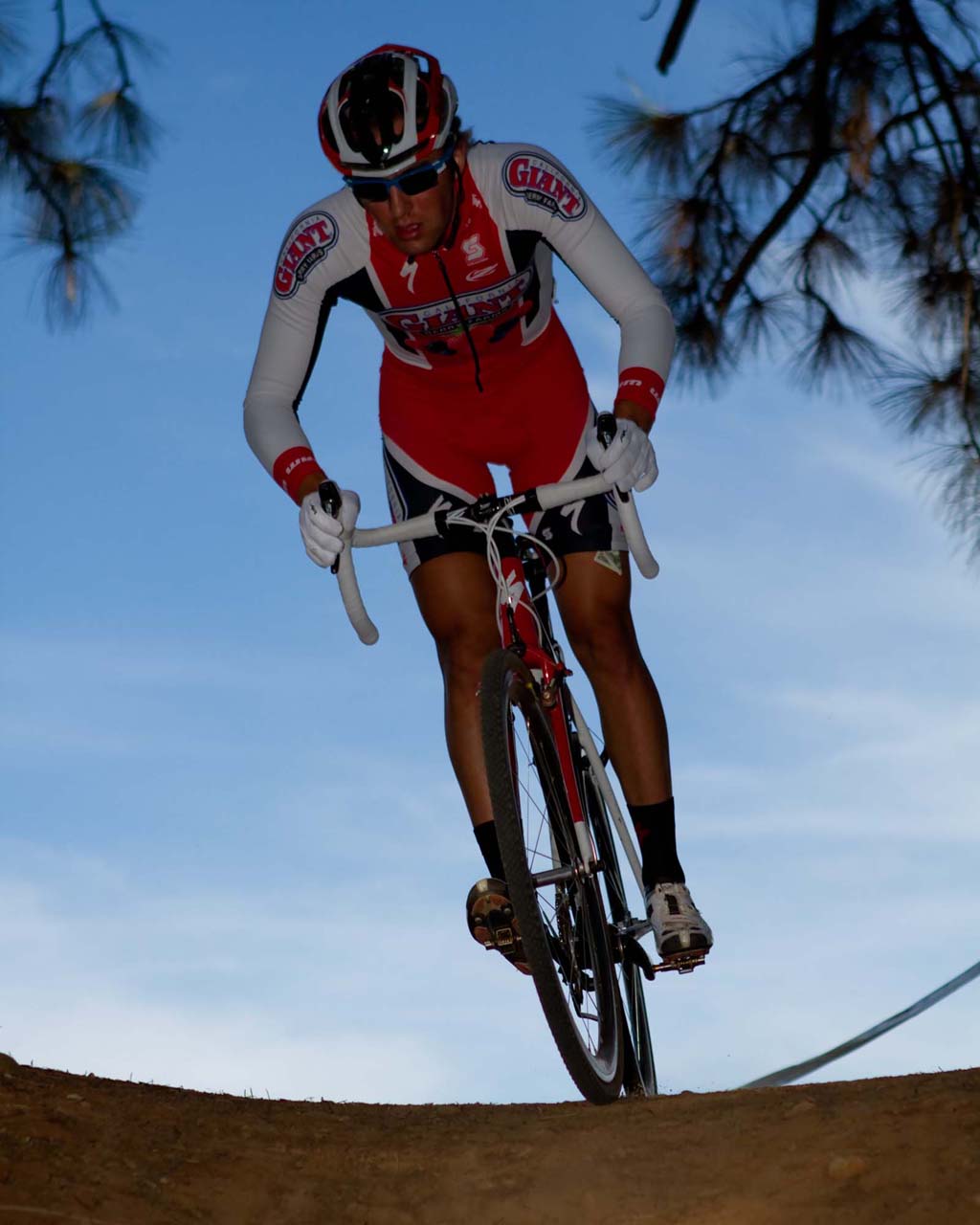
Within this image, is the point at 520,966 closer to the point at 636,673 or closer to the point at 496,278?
the point at 636,673

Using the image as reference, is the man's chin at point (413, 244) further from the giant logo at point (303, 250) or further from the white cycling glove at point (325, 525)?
the white cycling glove at point (325, 525)

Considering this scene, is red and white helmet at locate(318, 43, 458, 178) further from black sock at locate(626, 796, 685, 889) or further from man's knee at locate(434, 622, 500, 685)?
black sock at locate(626, 796, 685, 889)

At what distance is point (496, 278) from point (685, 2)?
1330 millimetres

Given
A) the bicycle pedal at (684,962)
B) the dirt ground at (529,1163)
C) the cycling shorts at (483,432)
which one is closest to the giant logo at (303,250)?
the cycling shorts at (483,432)

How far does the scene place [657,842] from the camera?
4.82 m

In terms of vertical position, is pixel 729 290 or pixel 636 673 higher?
pixel 729 290

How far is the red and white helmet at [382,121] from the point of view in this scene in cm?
429

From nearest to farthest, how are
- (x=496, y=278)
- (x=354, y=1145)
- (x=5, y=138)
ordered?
(x=354, y=1145)
(x=496, y=278)
(x=5, y=138)

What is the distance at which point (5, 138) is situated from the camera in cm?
721

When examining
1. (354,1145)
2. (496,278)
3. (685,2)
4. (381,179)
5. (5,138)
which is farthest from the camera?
(5,138)

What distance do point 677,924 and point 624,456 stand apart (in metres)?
1.47

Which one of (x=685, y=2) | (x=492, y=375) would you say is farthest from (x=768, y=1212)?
(x=685, y=2)

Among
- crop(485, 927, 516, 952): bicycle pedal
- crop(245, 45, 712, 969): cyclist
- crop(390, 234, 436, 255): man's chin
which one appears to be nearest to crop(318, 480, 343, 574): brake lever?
crop(245, 45, 712, 969): cyclist

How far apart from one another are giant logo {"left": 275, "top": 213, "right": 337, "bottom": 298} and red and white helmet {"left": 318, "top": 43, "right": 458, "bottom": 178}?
379 mm
